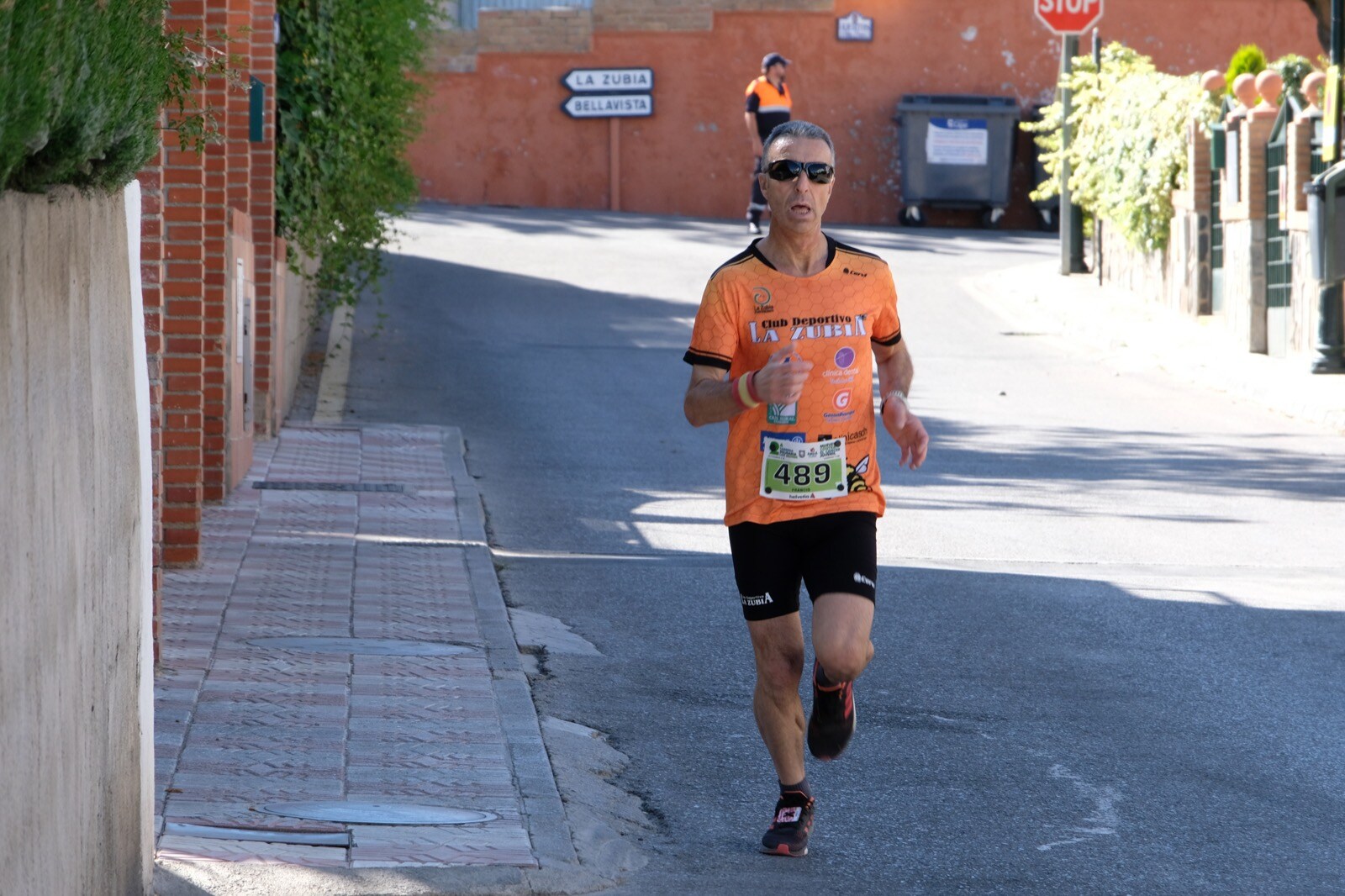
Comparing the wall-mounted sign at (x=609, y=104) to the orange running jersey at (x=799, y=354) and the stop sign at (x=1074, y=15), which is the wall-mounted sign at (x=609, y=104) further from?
the orange running jersey at (x=799, y=354)

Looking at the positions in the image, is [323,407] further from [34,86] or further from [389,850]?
[34,86]

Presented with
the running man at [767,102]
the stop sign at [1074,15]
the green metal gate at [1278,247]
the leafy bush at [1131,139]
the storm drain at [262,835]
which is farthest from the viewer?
the running man at [767,102]

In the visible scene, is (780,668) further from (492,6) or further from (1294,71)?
(492,6)

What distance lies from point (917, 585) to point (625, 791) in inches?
148

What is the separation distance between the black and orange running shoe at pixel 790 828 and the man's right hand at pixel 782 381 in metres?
1.15

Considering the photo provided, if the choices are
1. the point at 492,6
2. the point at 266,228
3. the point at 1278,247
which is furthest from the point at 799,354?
the point at 492,6

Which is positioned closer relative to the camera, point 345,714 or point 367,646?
point 345,714

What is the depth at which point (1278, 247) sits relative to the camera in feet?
60.7

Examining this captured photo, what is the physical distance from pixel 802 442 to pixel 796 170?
73 cm

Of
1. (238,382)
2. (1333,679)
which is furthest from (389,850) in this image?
(238,382)

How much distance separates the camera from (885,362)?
567 centimetres

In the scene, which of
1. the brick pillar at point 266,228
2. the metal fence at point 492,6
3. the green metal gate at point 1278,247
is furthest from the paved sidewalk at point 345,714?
the metal fence at point 492,6

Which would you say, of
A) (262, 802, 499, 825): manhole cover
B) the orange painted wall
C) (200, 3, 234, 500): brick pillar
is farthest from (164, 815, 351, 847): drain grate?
the orange painted wall

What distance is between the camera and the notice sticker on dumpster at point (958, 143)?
30.1 m
